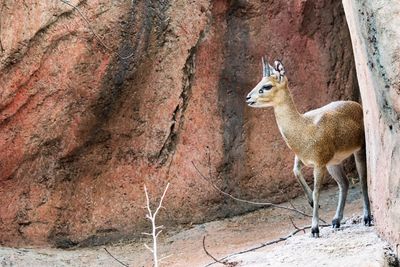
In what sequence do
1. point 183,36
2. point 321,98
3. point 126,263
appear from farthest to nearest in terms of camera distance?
point 321,98 → point 183,36 → point 126,263

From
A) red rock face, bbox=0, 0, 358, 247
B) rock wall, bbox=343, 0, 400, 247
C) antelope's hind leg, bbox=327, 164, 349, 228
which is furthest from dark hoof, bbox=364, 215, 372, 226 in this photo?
red rock face, bbox=0, 0, 358, 247

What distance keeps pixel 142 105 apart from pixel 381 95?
11.5ft

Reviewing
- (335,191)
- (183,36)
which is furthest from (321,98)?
(183,36)

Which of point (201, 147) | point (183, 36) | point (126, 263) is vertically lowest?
point (126, 263)

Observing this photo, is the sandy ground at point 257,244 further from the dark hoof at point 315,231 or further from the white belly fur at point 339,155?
the white belly fur at point 339,155

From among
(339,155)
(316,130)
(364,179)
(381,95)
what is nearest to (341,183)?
(364,179)

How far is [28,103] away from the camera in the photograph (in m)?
8.41

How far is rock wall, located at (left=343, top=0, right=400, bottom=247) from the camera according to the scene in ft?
18.3

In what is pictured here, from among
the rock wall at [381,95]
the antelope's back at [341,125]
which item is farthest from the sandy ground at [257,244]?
the antelope's back at [341,125]

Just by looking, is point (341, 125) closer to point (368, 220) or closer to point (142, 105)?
point (368, 220)

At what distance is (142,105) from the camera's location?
350 inches

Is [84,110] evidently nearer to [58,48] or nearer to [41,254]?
[58,48]

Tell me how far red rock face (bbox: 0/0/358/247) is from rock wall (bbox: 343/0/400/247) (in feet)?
7.68

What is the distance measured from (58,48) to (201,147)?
1.73 m
